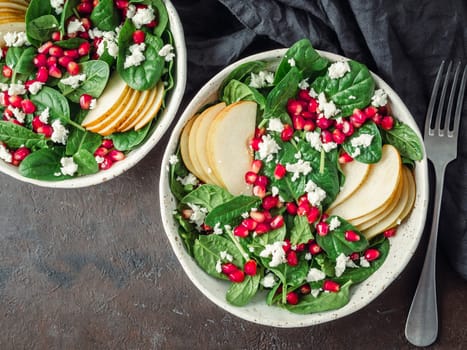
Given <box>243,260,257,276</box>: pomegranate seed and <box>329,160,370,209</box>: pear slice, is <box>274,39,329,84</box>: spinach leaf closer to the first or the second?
<box>329,160,370,209</box>: pear slice

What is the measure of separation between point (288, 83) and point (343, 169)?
0.34 m

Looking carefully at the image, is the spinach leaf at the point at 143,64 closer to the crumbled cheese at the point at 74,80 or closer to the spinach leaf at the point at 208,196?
the crumbled cheese at the point at 74,80

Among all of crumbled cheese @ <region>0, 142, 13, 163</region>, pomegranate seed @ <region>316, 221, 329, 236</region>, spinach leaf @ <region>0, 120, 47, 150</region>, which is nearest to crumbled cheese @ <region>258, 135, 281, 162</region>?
pomegranate seed @ <region>316, 221, 329, 236</region>

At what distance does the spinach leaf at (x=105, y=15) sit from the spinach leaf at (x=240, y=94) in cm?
44

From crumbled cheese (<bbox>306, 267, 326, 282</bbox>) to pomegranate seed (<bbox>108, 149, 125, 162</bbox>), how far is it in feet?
2.38

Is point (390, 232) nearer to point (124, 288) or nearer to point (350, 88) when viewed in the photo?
point (350, 88)

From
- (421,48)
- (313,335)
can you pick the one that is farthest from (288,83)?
(313,335)

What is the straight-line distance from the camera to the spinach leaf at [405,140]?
7.13 feet

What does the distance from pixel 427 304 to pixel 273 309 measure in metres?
0.58

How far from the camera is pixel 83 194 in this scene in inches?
102

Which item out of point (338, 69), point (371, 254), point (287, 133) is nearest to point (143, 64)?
point (287, 133)

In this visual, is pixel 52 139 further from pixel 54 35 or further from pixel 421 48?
pixel 421 48

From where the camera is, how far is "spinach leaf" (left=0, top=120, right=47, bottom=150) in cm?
229

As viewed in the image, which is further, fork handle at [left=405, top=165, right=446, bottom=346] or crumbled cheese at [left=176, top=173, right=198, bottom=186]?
fork handle at [left=405, top=165, right=446, bottom=346]
